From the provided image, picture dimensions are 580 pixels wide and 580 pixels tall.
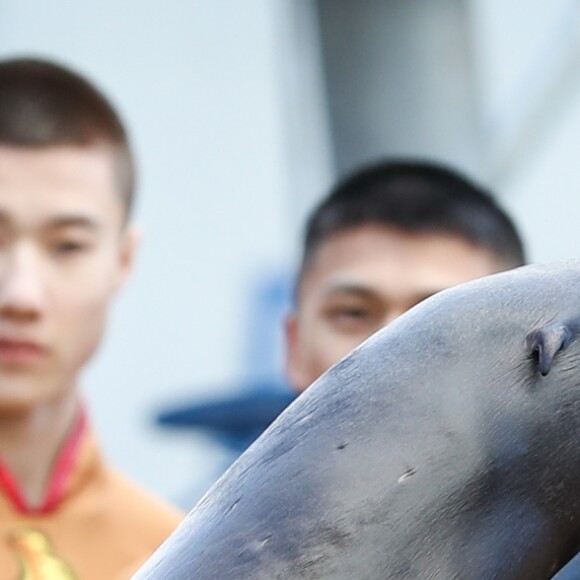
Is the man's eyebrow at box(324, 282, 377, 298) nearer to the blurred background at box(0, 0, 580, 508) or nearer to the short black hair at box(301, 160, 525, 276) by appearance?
the short black hair at box(301, 160, 525, 276)

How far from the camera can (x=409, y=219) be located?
4.80ft

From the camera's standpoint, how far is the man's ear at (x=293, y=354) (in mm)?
1454

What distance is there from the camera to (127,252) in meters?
1.39

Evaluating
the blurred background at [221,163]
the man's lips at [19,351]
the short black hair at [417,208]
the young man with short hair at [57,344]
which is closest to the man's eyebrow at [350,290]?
the short black hair at [417,208]

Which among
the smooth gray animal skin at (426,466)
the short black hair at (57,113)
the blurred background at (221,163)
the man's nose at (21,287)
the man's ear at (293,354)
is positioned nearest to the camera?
the smooth gray animal skin at (426,466)

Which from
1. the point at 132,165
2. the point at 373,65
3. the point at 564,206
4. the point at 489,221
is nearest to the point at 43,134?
the point at 132,165

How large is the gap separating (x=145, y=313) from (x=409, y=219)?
2303 millimetres

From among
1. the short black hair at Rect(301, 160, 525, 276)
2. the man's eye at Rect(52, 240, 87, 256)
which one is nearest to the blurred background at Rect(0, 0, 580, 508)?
the short black hair at Rect(301, 160, 525, 276)

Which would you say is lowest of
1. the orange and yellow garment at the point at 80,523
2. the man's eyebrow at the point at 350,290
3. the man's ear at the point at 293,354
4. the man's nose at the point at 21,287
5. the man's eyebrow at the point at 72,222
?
the orange and yellow garment at the point at 80,523

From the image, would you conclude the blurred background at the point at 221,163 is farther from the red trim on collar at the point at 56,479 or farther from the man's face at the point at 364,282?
the red trim on collar at the point at 56,479

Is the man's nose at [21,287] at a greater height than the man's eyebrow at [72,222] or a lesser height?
lesser

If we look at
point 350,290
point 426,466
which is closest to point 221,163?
point 350,290

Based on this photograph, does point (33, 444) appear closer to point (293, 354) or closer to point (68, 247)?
point (68, 247)

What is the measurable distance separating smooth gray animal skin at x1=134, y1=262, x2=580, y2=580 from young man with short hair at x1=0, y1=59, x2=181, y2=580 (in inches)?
31.8
